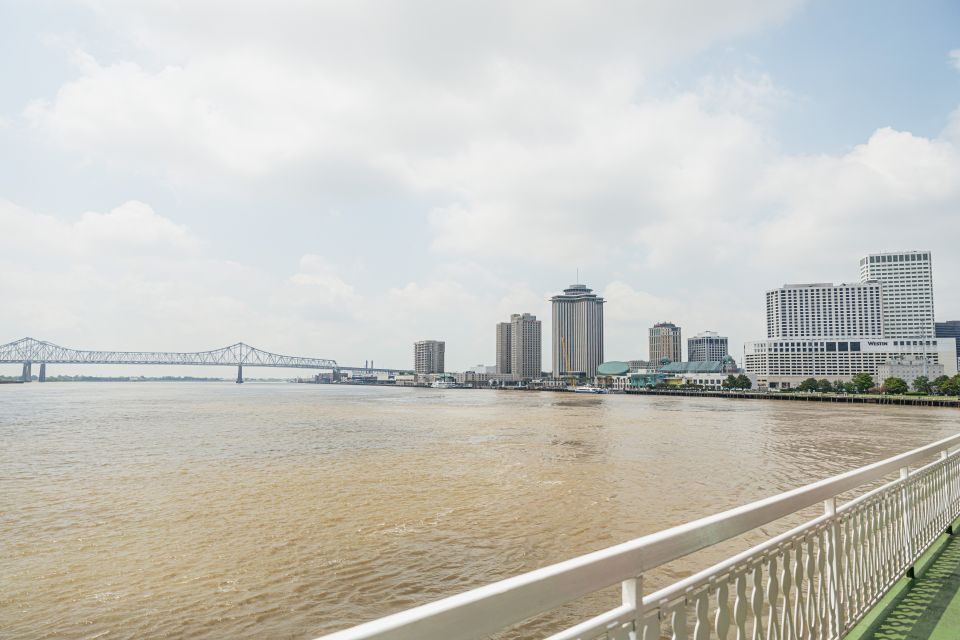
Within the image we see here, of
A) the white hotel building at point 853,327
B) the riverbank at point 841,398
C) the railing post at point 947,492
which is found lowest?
the riverbank at point 841,398

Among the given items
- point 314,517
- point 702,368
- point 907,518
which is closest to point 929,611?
point 907,518

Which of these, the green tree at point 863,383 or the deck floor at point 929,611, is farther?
the green tree at point 863,383

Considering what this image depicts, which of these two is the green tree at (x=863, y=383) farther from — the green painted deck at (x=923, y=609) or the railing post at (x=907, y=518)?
the railing post at (x=907, y=518)

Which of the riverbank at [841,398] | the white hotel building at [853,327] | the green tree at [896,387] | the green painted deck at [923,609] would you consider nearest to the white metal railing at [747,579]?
the green painted deck at [923,609]

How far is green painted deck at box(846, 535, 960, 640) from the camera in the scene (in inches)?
127

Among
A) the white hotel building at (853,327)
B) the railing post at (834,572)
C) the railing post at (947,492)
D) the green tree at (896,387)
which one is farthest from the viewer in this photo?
the white hotel building at (853,327)

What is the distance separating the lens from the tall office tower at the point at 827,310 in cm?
15788

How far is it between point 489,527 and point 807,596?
7448 mm

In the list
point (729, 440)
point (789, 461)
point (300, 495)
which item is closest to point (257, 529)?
point (300, 495)

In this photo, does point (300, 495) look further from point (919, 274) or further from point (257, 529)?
point (919, 274)

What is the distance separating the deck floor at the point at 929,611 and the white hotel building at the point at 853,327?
151372mm

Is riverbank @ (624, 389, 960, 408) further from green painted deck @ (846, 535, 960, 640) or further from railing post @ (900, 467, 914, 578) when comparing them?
railing post @ (900, 467, 914, 578)

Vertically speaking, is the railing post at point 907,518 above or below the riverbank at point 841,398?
above

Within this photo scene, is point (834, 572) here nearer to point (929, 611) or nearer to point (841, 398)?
point (929, 611)
